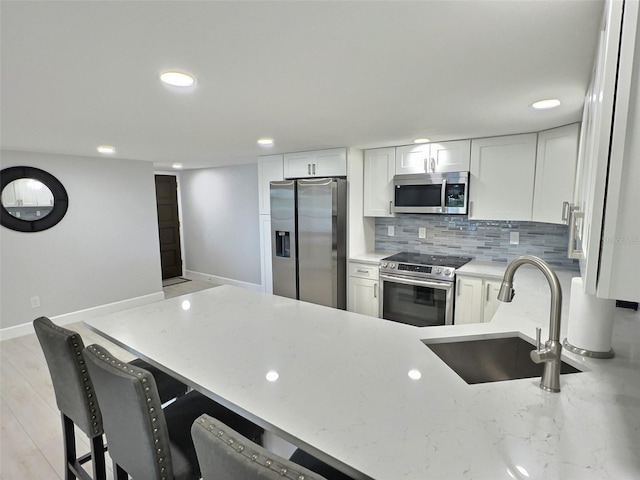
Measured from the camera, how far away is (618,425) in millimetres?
999

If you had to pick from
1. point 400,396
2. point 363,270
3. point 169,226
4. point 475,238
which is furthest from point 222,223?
point 400,396

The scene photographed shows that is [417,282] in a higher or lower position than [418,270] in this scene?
lower

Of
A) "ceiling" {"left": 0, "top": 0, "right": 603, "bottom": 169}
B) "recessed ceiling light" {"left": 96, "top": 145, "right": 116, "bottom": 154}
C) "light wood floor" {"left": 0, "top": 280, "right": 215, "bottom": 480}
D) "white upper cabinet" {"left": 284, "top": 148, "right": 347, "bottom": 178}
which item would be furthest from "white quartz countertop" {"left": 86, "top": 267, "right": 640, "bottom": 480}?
"recessed ceiling light" {"left": 96, "top": 145, "right": 116, "bottom": 154}

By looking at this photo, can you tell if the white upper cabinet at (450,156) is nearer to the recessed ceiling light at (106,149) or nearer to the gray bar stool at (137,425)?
the gray bar stool at (137,425)

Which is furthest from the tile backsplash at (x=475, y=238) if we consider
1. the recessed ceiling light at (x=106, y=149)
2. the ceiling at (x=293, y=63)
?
the recessed ceiling light at (x=106, y=149)

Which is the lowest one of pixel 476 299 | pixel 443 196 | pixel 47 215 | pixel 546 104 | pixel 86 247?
pixel 476 299

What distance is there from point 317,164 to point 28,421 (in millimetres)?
3396

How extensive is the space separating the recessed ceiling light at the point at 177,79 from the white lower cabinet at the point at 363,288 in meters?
2.64

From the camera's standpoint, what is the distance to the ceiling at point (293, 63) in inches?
42.3

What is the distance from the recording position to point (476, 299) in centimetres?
310

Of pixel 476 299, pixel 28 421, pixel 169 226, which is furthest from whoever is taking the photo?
pixel 169 226

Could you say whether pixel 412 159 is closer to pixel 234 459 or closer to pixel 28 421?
pixel 234 459

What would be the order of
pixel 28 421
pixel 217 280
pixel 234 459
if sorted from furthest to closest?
pixel 217 280, pixel 28 421, pixel 234 459

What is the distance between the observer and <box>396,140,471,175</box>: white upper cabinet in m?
3.31
